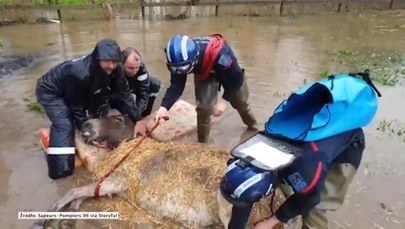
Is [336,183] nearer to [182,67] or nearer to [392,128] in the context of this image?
[182,67]

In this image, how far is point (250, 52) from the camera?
31.0 feet

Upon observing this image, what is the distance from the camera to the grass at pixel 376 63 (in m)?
7.73

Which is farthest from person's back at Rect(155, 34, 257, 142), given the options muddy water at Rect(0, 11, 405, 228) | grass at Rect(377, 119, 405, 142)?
grass at Rect(377, 119, 405, 142)

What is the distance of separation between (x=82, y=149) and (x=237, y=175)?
112 inches

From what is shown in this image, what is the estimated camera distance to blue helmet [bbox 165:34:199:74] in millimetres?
4047

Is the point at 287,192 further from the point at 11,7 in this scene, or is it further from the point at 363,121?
the point at 11,7

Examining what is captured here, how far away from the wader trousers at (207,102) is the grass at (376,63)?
286cm

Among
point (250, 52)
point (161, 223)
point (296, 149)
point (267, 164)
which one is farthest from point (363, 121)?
point (250, 52)

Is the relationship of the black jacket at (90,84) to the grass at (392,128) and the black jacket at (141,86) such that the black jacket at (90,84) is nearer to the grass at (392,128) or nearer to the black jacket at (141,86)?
the black jacket at (141,86)

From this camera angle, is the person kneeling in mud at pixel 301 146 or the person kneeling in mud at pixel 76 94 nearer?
the person kneeling in mud at pixel 301 146

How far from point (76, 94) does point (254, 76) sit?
13.1 feet

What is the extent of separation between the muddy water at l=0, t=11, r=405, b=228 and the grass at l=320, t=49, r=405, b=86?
237 mm

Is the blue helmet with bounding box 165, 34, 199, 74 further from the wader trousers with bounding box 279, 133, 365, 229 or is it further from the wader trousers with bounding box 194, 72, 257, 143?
the wader trousers with bounding box 279, 133, 365, 229

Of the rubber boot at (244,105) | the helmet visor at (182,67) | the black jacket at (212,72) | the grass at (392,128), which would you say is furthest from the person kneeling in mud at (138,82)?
the grass at (392,128)
